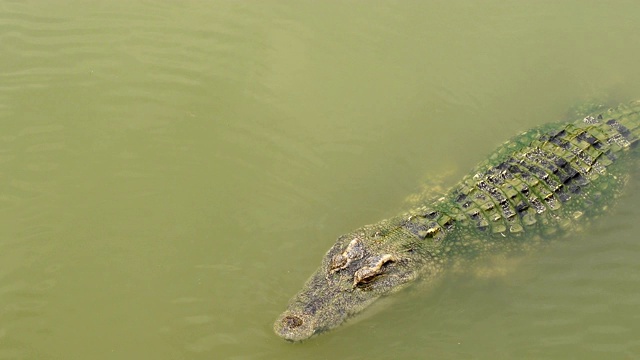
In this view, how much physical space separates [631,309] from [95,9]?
306 inches

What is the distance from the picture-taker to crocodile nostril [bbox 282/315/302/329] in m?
5.15

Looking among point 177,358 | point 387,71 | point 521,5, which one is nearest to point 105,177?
point 177,358

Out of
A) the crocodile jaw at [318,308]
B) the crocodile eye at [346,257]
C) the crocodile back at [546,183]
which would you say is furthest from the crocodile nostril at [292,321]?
the crocodile back at [546,183]

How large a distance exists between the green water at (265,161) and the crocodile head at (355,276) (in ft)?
0.56

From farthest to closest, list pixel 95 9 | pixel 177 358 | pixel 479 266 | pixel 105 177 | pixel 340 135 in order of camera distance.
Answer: pixel 95 9, pixel 340 135, pixel 105 177, pixel 479 266, pixel 177 358

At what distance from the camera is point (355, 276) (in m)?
5.58

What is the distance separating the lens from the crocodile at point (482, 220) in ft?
18.3

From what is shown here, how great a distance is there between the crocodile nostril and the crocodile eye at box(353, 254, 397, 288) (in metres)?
0.71

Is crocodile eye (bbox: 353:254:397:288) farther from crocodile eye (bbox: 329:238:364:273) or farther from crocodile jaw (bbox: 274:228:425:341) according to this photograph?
crocodile eye (bbox: 329:238:364:273)

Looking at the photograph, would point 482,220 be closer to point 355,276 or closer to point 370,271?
point 370,271

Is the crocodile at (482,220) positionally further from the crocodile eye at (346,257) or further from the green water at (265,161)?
the green water at (265,161)

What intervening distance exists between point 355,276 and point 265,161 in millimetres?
1874

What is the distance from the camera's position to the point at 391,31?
803 centimetres

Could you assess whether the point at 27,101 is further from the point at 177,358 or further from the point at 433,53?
the point at 433,53
